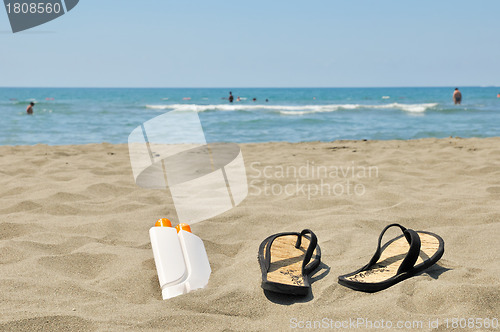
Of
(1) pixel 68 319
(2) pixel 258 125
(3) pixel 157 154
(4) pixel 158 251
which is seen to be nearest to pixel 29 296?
(1) pixel 68 319

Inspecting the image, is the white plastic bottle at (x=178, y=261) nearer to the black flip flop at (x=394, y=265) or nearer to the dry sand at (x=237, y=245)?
the dry sand at (x=237, y=245)

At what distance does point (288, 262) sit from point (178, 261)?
21.4 inches

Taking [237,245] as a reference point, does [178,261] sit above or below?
above

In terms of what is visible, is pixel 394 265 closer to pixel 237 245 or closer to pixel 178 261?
pixel 237 245

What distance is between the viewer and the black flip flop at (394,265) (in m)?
1.84

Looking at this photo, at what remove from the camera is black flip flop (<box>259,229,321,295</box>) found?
1.79 meters

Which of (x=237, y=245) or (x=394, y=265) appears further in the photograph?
(x=237, y=245)

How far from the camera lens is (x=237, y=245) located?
8.28ft

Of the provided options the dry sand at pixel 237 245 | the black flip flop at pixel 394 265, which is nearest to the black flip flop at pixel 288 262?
the dry sand at pixel 237 245

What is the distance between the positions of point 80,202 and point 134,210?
0.50m

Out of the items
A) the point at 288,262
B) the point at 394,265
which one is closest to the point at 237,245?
the point at 288,262

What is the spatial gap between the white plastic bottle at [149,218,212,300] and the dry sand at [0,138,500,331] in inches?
3.0

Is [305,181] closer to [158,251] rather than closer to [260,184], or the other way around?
[260,184]

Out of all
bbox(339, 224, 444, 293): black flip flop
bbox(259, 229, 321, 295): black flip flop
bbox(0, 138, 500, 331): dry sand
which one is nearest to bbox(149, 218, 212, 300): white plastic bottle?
bbox(0, 138, 500, 331): dry sand
